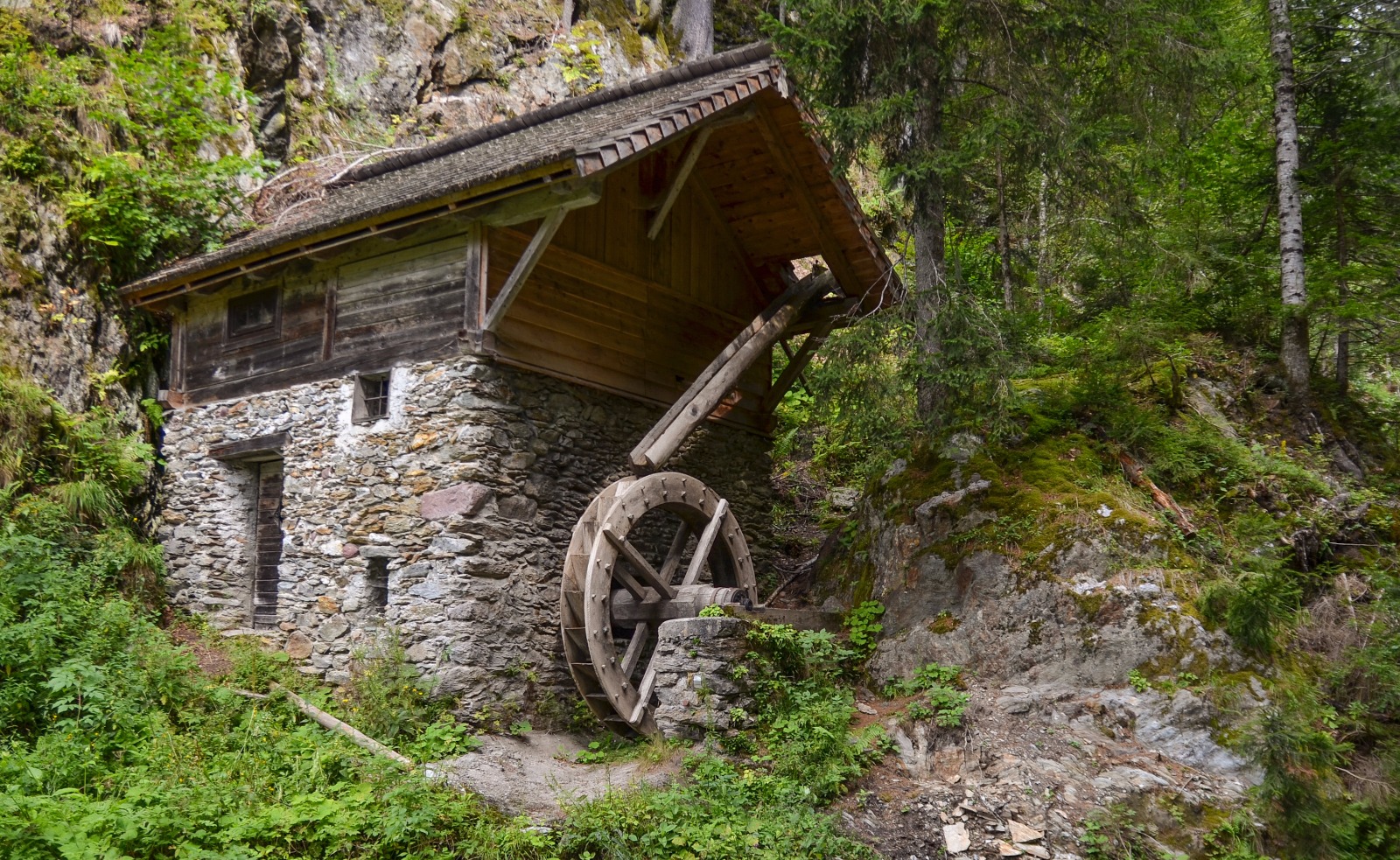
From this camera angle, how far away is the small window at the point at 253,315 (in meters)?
9.30

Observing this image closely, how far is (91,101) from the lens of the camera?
10.1 meters

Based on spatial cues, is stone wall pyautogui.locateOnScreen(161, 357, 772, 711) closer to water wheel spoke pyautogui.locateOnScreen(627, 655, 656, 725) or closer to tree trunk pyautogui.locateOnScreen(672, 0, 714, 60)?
water wheel spoke pyautogui.locateOnScreen(627, 655, 656, 725)

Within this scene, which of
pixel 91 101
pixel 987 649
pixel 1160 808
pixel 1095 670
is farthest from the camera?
pixel 91 101

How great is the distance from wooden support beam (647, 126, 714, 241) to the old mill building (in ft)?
0.11

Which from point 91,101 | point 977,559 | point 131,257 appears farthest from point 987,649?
point 91,101

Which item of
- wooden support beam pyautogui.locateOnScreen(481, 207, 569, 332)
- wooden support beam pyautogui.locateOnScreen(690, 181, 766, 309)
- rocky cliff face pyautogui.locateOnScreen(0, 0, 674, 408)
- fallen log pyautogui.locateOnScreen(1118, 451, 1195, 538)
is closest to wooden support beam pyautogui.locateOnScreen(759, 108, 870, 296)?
wooden support beam pyautogui.locateOnScreen(690, 181, 766, 309)

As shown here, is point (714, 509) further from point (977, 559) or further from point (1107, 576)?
point (1107, 576)

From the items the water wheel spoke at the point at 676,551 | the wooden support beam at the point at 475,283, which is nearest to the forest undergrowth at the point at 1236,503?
the water wheel spoke at the point at 676,551

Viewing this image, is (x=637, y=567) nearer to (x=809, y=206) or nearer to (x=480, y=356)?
(x=480, y=356)

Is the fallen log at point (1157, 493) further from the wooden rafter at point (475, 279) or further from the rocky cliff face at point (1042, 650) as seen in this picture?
the wooden rafter at point (475, 279)

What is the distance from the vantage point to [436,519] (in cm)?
759

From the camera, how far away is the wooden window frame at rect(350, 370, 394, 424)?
831cm

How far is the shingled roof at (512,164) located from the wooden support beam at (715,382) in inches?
40.6

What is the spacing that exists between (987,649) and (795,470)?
738cm
